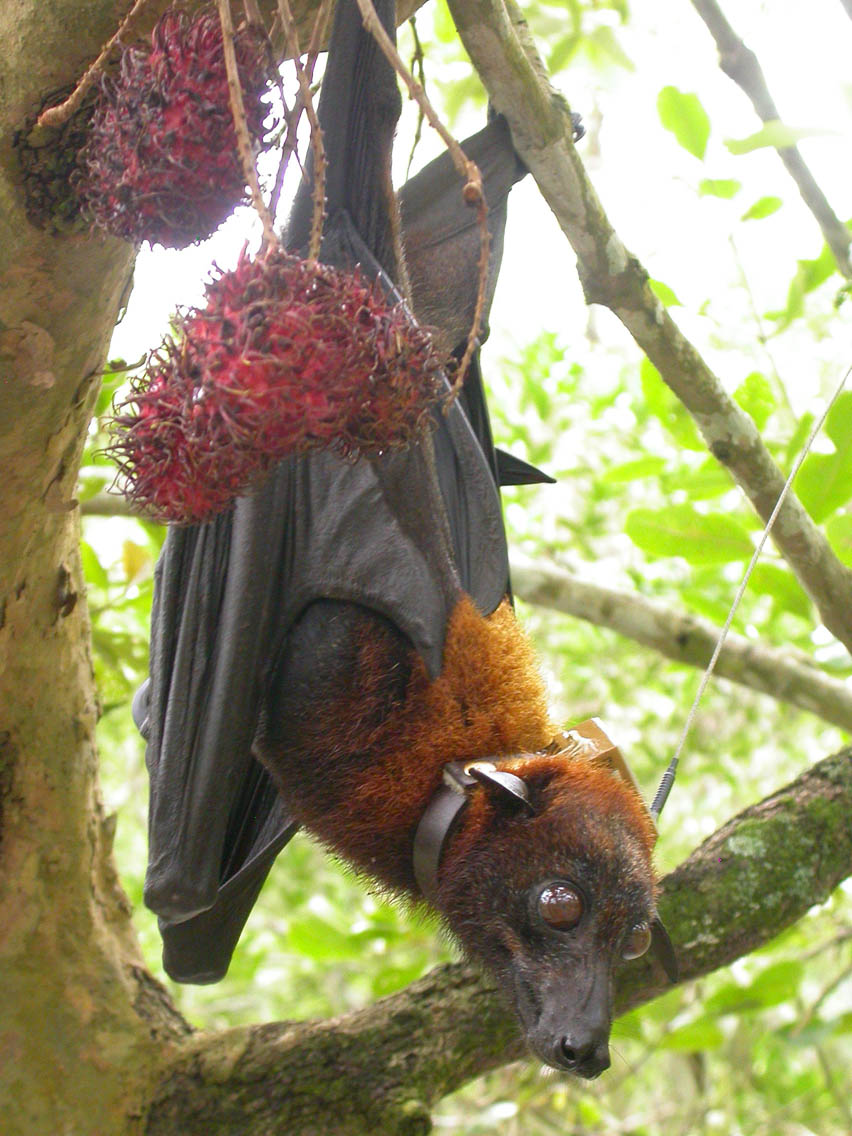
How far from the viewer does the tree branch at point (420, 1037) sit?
2594mm

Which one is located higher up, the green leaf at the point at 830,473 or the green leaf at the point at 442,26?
the green leaf at the point at 442,26

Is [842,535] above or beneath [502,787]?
above

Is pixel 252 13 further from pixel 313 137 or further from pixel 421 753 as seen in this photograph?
pixel 421 753

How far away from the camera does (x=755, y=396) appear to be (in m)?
3.21

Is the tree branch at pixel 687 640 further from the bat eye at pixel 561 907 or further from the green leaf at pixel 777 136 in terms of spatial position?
the green leaf at pixel 777 136

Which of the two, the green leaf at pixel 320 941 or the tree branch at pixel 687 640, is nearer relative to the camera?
the tree branch at pixel 687 640

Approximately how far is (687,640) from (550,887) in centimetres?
169

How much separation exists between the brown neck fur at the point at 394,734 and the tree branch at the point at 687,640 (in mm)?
1410

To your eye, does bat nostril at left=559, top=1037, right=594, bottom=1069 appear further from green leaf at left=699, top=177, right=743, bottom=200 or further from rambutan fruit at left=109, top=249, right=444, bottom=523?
green leaf at left=699, top=177, right=743, bottom=200

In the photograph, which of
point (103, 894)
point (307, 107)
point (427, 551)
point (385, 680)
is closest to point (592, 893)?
point (385, 680)

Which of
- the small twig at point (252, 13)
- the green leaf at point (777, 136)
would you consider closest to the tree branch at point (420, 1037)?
the green leaf at point (777, 136)

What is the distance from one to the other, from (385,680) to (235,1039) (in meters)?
0.95

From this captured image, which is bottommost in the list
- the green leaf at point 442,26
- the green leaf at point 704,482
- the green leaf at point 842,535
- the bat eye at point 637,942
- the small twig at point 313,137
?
the bat eye at point 637,942

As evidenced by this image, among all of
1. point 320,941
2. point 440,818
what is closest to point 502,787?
point 440,818
